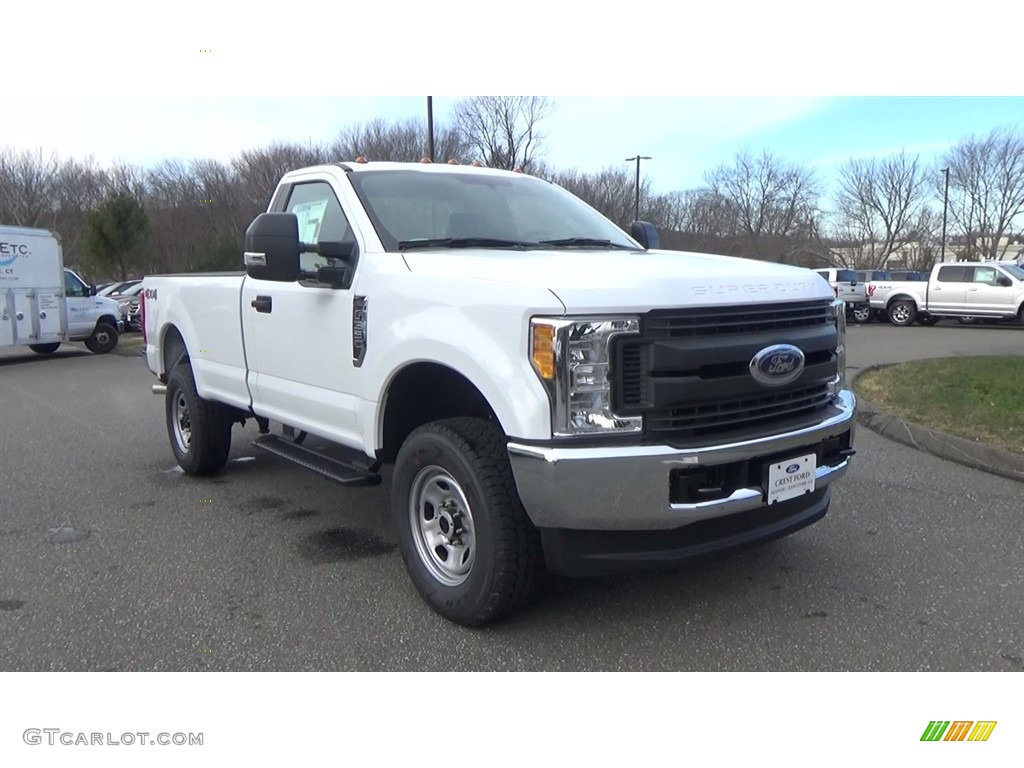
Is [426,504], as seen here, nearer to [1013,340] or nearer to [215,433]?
[215,433]

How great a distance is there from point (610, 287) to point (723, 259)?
1.20 m

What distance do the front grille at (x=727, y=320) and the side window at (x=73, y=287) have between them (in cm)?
1765

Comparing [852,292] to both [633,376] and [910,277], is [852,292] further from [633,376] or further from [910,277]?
[633,376]

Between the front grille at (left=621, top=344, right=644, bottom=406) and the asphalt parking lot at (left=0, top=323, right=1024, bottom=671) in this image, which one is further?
the asphalt parking lot at (left=0, top=323, right=1024, bottom=671)

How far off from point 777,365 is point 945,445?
13.2 ft

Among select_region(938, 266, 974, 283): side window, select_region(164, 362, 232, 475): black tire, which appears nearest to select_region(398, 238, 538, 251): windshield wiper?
select_region(164, 362, 232, 475): black tire

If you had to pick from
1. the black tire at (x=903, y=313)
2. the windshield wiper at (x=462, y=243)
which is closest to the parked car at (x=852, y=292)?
the black tire at (x=903, y=313)

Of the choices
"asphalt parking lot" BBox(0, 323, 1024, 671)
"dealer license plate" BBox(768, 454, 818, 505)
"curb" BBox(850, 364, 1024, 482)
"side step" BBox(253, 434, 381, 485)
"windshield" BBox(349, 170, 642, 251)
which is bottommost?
"asphalt parking lot" BBox(0, 323, 1024, 671)

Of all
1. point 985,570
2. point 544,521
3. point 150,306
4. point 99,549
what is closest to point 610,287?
point 544,521

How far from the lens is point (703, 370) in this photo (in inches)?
122

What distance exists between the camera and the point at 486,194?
4691mm

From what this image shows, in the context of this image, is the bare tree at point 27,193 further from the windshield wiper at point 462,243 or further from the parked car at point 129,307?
the windshield wiper at point 462,243

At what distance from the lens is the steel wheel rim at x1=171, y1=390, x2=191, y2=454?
245 inches

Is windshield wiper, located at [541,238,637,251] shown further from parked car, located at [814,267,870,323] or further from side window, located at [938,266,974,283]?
parked car, located at [814,267,870,323]
